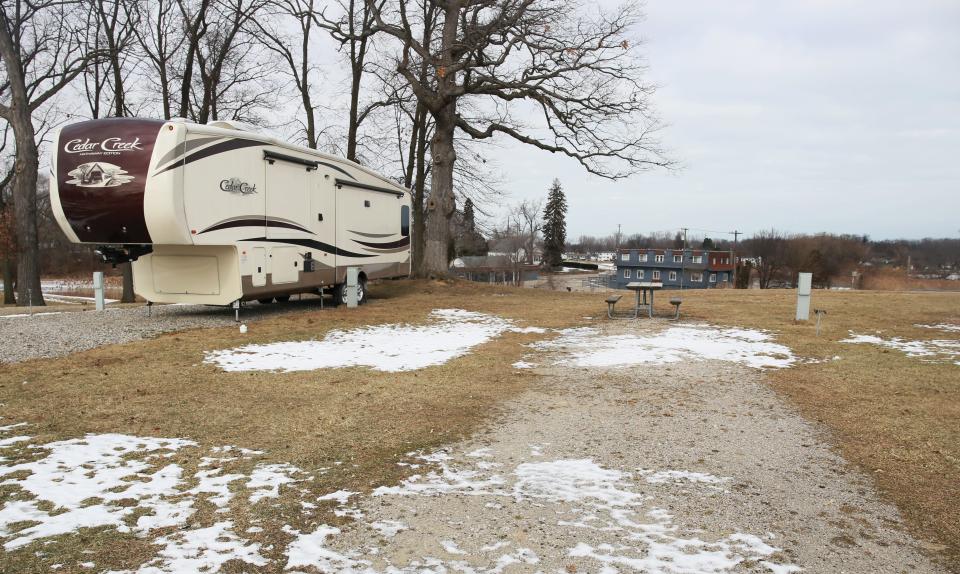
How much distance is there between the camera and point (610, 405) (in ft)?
21.2

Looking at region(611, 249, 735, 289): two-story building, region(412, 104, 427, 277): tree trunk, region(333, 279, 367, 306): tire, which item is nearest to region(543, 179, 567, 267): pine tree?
region(611, 249, 735, 289): two-story building

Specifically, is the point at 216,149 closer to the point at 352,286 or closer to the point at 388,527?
the point at 352,286

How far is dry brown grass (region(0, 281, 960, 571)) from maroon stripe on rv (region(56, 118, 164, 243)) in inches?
83.8

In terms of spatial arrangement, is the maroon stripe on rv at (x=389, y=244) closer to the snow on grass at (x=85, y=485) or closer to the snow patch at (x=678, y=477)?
the snow on grass at (x=85, y=485)

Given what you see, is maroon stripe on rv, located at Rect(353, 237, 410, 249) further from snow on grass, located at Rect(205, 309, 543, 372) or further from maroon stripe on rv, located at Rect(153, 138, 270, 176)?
maroon stripe on rv, located at Rect(153, 138, 270, 176)

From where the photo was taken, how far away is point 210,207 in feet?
34.3

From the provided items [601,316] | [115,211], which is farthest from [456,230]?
[115,211]

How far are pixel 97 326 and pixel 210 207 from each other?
3.00m

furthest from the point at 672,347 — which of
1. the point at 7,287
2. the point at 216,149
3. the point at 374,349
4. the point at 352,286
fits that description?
the point at 7,287

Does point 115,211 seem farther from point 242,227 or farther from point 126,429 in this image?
point 126,429

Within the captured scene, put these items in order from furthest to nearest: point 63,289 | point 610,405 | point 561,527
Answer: point 63,289
point 610,405
point 561,527

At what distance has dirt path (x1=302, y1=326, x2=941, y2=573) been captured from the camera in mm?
3205

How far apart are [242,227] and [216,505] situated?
828 cm

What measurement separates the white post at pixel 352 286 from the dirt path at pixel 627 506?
919 centimetres
